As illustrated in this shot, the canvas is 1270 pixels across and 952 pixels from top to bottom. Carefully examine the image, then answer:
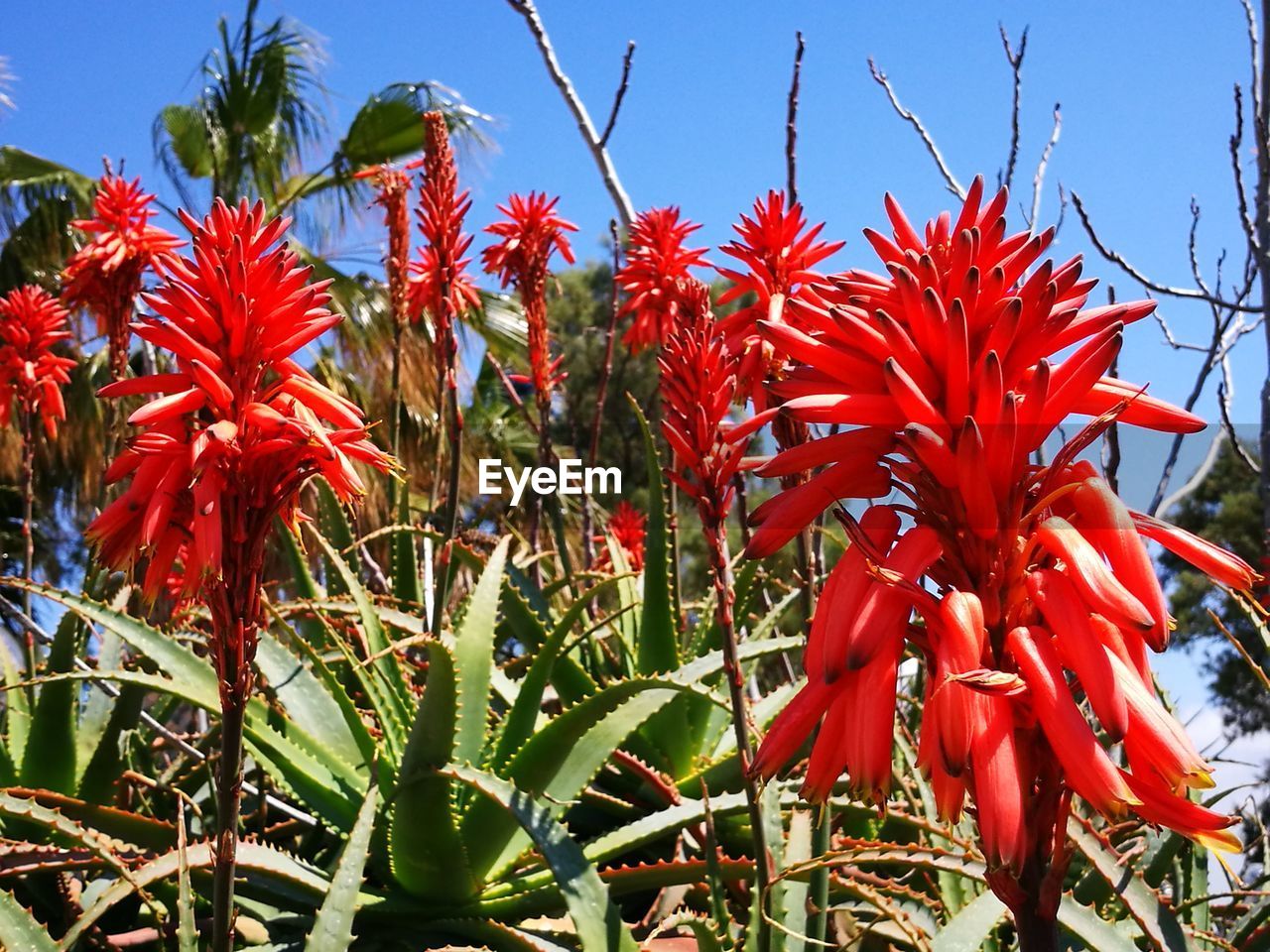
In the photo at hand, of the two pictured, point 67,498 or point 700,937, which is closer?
point 700,937

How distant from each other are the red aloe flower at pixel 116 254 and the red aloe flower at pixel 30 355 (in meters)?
0.46

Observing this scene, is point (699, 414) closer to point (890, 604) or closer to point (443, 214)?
point (890, 604)

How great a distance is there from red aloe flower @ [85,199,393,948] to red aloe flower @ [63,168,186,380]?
1.67 metres

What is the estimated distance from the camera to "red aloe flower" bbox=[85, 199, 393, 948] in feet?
3.64

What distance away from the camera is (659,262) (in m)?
2.64

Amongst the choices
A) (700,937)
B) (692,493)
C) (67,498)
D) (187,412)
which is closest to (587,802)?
(700,937)

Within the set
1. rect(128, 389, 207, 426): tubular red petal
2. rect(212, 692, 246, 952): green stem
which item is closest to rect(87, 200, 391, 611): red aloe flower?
rect(128, 389, 207, 426): tubular red petal

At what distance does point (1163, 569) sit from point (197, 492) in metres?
11.5

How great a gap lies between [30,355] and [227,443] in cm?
270

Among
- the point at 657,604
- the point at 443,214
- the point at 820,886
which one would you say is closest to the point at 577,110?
the point at 443,214

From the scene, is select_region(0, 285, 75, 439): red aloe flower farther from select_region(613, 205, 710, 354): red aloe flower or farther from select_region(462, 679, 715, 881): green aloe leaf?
select_region(462, 679, 715, 881): green aloe leaf

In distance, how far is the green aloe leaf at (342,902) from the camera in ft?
4.40

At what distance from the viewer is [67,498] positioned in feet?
39.9

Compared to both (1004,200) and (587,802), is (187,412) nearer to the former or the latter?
(1004,200)
